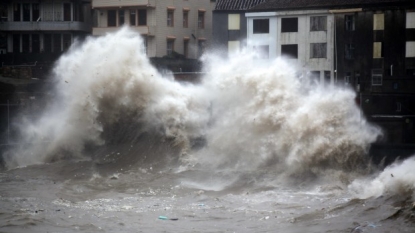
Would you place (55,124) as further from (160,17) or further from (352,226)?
(352,226)

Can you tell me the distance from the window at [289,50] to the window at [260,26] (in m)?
1.41

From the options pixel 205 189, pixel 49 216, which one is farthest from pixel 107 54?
pixel 49 216

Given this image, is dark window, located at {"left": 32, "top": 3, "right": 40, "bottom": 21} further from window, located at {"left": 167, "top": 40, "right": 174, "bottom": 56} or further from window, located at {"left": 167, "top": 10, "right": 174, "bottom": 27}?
window, located at {"left": 167, "top": 40, "right": 174, "bottom": 56}

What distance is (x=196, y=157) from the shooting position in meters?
31.1

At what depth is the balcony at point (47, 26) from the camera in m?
50.8

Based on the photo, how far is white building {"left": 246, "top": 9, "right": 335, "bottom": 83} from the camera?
45.2 meters

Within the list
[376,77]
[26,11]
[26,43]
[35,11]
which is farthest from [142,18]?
[376,77]

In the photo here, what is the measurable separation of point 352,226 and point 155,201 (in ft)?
23.2

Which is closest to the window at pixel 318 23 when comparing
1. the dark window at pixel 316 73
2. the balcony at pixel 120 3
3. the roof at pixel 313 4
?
the roof at pixel 313 4

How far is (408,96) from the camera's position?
3956 cm

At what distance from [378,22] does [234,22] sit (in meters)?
8.93

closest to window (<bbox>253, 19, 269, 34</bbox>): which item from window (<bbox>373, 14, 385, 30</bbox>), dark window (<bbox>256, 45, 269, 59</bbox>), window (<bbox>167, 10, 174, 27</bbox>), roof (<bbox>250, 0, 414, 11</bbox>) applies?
roof (<bbox>250, 0, 414, 11</bbox>)

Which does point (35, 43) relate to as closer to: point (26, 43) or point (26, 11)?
point (26, 43)

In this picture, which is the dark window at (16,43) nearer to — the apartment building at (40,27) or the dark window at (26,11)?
the apartment building at (40,27)
